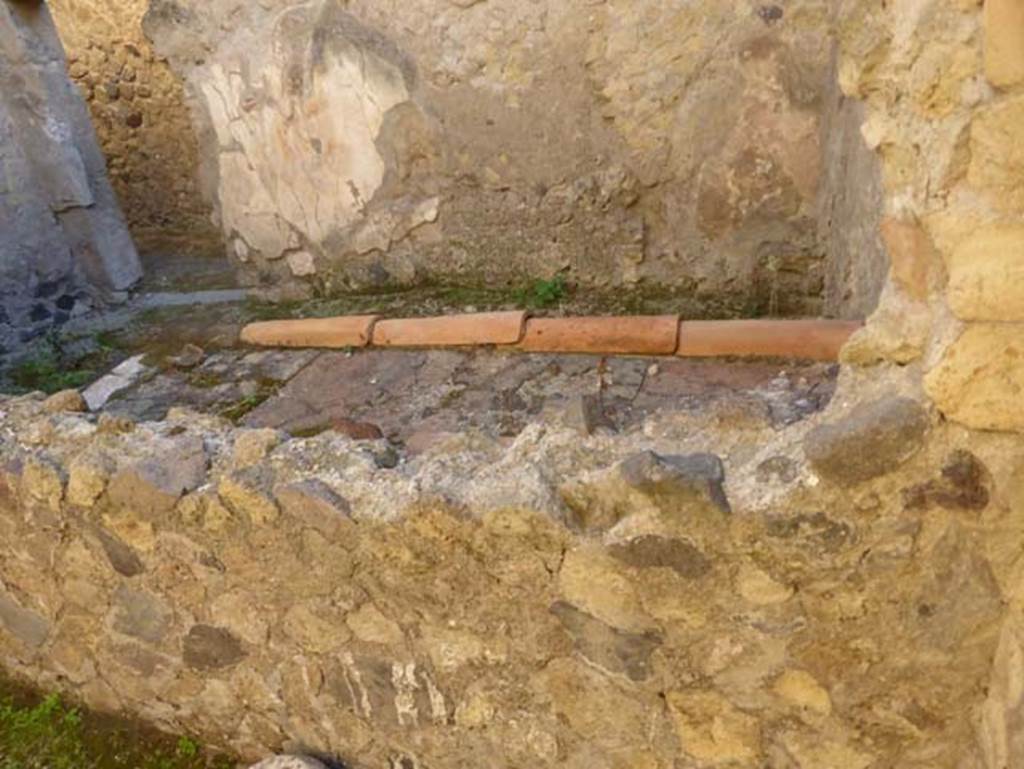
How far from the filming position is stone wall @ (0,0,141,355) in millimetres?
4258

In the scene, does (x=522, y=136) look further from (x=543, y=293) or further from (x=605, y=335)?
(x=605, y=335)

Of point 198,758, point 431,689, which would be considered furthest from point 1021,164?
point 198,758

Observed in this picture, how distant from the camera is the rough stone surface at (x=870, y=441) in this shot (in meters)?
1.18

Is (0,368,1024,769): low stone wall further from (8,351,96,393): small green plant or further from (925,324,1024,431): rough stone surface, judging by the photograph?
Result: (8,351,96,393): small green plant

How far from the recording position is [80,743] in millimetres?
2152

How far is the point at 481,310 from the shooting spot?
387 centimetres

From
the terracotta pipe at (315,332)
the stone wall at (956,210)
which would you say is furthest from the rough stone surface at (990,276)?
the terracotta pipe at (315,332)

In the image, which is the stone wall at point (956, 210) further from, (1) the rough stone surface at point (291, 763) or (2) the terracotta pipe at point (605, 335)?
(2) the terracotta pipe at point (605, 335)

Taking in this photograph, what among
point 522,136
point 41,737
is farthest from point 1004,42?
point 522,136

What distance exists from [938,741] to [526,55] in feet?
10.3

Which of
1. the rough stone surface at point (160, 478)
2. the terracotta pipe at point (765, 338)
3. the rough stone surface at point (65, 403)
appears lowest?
the terracotta pipe at point (765, 338)

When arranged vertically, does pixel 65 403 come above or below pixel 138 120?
below

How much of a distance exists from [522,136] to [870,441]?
2927 millimetres

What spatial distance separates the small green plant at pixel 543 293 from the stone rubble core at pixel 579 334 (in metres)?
0.46
